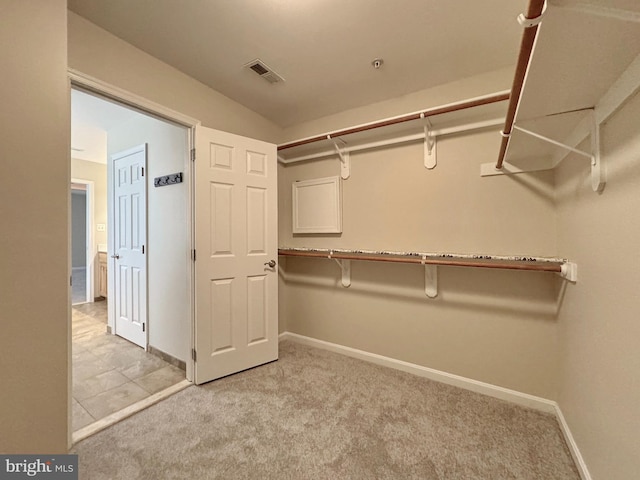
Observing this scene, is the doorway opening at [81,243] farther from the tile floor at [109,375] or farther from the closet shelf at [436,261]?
the closet shelf at [436,261]

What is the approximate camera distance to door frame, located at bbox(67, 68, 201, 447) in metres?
1.49

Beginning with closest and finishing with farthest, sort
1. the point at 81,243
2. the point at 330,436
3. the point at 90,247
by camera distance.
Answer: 1. the point at 330,436
2. the point at 90,247
3. the point at 81,243

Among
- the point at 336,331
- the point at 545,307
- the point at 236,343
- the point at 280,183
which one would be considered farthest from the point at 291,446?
the point at 280,183

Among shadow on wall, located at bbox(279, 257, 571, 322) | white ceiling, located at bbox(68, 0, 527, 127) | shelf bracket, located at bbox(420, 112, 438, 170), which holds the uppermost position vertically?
white ceiling, located at bbox(68, 0, 527, 127)

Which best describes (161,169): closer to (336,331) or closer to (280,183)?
(280,183)

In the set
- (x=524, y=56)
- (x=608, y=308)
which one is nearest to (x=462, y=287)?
(x=608, y=308)

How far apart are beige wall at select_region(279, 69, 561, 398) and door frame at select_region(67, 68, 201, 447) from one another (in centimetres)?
120

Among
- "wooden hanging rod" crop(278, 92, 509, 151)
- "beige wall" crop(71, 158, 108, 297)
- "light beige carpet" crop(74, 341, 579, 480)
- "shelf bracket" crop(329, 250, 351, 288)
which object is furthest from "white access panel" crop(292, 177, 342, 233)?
"beige wall" crop(71, 158, 108, 297)

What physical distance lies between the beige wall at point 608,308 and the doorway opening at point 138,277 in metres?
2.46

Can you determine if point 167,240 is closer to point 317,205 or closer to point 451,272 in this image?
point 317,205

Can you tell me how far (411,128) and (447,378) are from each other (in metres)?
2.04

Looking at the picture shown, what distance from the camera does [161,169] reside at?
250 centimetres

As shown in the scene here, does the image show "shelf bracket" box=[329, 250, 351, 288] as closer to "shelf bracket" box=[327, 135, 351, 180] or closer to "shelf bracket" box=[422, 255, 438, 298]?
"shelf bracket" box=[422, 255, 438, 298]

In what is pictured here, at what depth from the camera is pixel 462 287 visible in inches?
79.3
